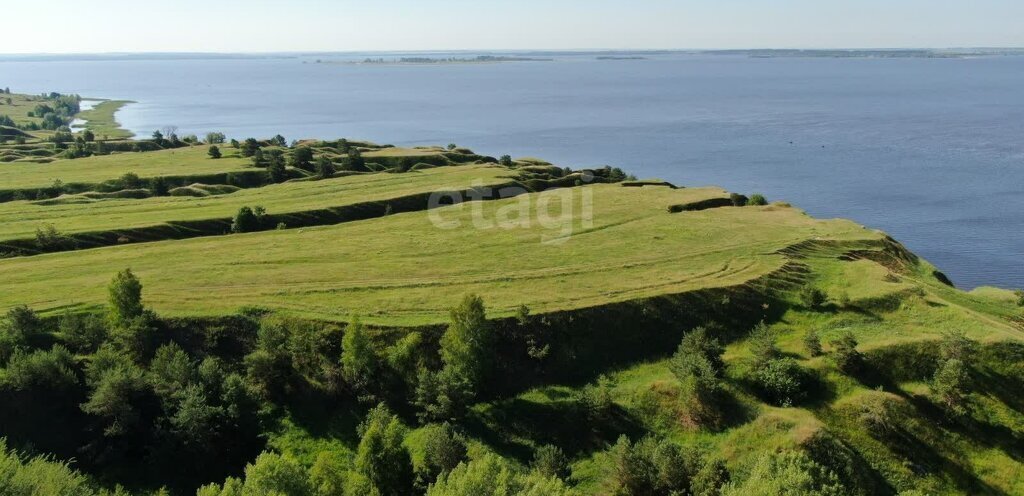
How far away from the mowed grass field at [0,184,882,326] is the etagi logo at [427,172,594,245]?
522 millimetres

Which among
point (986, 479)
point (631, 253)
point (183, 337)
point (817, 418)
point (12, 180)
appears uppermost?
point (12, 180)

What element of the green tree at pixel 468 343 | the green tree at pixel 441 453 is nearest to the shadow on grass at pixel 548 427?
the green tree at pixel 468 343

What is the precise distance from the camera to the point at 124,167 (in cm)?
10956

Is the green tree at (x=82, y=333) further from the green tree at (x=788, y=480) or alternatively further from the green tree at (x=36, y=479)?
the green tree at (x=788, y=480)

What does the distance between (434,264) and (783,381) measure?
34687 millimetres

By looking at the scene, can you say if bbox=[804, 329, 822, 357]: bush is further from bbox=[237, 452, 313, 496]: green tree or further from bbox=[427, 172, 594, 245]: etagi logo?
bbox=[237, 452, 313, 496]: green tree

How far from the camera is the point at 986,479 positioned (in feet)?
127

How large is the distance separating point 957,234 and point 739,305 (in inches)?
3073

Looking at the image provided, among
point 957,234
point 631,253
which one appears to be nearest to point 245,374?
point 631,253

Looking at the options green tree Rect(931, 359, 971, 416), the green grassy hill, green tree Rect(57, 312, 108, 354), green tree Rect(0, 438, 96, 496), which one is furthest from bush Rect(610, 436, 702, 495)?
green tree Rect(57, 312, 108, 354)

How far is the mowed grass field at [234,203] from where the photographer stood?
7369 cm

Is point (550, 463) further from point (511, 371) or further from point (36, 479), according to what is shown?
point (36, 479)

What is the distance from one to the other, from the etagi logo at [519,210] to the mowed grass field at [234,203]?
11.8 feet

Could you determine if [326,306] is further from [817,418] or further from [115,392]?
[817,418]
